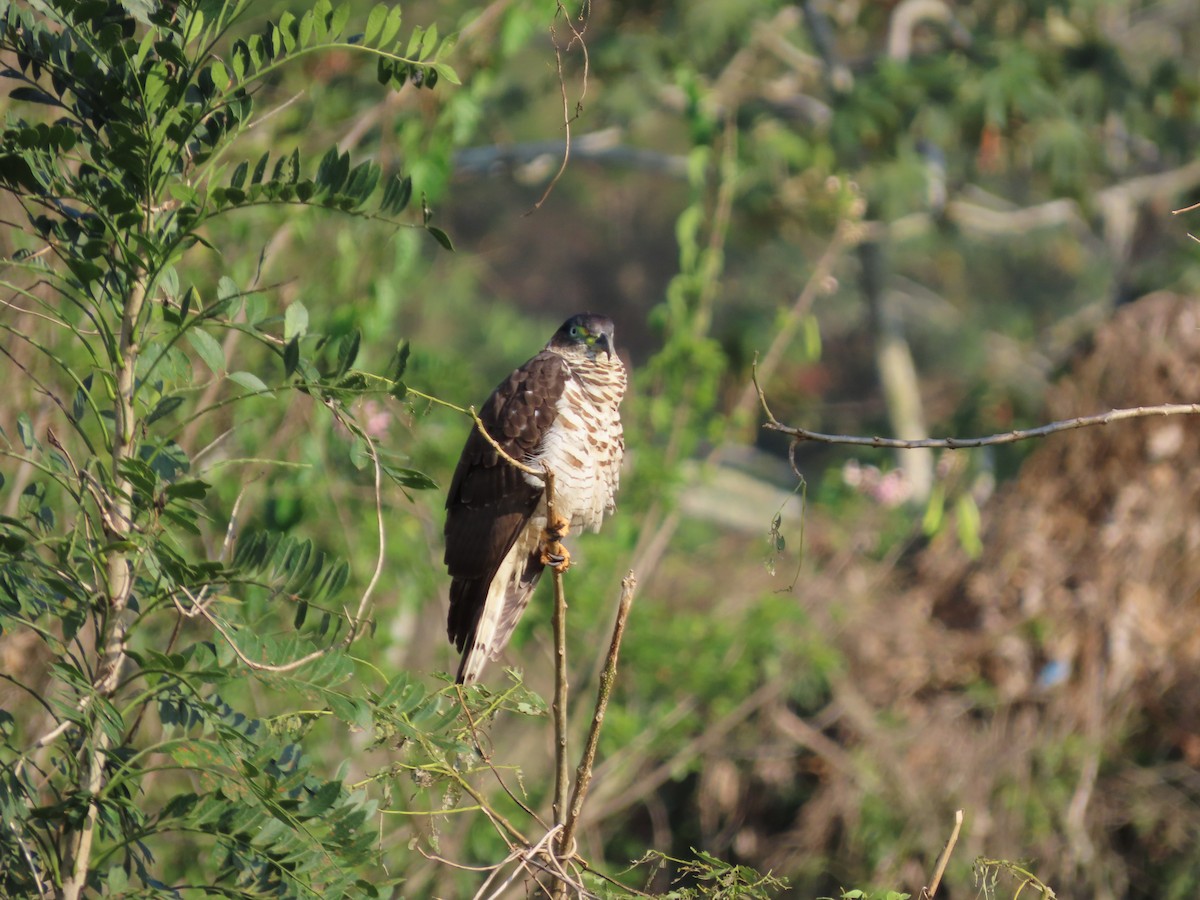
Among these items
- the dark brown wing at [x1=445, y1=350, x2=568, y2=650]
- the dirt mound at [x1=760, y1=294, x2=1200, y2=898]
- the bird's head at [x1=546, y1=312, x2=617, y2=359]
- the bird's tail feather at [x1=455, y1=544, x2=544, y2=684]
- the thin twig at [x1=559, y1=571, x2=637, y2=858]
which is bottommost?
the dirt mound at [x1=760, y1=294, x2=1200, y2=898]

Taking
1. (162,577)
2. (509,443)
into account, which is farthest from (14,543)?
(509,443)

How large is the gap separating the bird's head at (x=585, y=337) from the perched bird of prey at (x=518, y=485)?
0.22ft

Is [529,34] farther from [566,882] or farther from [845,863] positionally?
[845,863]

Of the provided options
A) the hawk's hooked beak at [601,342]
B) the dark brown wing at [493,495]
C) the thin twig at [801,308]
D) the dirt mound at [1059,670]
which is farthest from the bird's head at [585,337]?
the dirt mound at [1059,670]

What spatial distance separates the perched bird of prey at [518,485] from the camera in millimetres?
3771

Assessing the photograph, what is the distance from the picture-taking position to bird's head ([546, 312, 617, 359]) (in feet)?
13.1

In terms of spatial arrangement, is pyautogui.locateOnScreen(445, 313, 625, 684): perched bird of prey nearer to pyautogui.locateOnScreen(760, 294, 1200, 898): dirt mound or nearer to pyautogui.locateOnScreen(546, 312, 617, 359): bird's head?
pyautogui.locateOnScreen(546, 312, 617, 359): bird's head

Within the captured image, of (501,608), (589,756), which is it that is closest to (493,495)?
(501,608)

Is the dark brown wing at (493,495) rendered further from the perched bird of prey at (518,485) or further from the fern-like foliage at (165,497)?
the fern-like foliage at (165,497)

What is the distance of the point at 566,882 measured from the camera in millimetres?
2023

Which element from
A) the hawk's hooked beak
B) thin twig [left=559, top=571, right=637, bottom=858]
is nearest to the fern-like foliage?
thin twig [left=559, top=571, right=637, bottom=858]

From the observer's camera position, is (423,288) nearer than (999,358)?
No

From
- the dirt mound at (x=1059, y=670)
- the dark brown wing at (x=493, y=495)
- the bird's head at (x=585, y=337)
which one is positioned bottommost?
the dirt mound at (x=1059, y=670)

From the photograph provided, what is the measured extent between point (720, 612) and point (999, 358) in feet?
27.0
